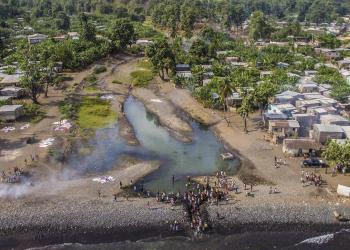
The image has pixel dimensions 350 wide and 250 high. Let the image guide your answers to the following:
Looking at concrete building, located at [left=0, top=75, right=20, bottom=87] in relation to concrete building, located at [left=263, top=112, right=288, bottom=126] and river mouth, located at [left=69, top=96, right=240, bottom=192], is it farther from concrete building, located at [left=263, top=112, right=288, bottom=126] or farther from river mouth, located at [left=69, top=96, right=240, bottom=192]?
concrete building, located at [left=263, top=112, right=288, bottom=126]

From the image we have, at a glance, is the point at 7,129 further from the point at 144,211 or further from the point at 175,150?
the point at 144,211

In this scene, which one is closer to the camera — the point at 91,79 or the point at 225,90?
the point at 225,90

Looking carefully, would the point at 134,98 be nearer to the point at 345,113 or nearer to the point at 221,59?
the point at 221,59

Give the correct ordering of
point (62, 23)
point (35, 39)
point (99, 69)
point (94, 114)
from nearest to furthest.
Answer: point (94, 114) → point (99, 69) → point (35, 39) → point (62, 23)

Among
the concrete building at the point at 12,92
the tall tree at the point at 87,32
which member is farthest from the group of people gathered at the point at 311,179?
the tall tree at the point at 87,32

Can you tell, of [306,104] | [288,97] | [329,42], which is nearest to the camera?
[306,104]

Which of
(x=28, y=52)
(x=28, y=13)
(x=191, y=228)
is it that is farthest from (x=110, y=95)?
(x=28, y=13)

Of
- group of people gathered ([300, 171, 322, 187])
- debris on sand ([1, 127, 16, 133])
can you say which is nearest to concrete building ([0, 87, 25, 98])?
debris on sand ([1, 127, 16, 133])

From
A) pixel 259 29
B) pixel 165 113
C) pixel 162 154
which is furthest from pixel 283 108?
pixel 259 29
